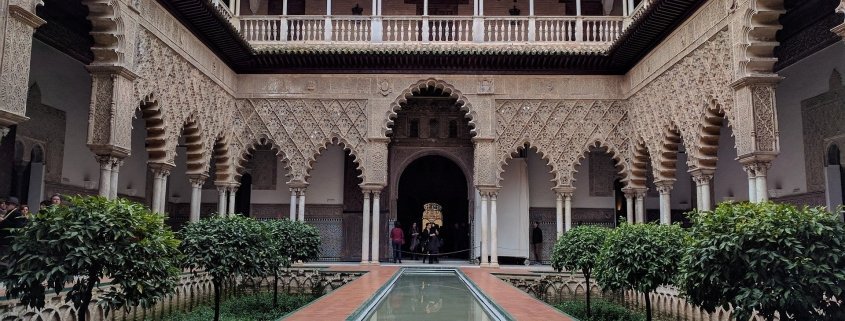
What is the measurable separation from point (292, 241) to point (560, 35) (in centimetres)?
742

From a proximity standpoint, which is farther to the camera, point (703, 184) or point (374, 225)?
point (374, 225)

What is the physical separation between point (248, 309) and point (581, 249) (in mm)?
5082

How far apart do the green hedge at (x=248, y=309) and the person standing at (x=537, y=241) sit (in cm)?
642

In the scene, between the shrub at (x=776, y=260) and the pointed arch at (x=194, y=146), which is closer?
the shrub at (x=776, y=260)

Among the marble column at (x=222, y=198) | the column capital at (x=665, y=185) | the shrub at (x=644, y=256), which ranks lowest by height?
the shrub at (x=644, y=256)

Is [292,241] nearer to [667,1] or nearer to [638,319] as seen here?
[638,319]

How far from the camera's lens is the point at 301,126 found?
14484 millimetres

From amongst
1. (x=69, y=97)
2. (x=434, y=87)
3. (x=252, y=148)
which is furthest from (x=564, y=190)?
(x=69, y=97)

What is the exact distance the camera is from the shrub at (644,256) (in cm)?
767

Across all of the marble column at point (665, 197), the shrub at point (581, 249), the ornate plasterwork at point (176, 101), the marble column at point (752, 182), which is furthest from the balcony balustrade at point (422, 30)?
the marble column at point (752, 182)

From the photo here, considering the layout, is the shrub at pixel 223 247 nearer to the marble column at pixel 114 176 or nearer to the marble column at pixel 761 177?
the marble column at pixel 114 176

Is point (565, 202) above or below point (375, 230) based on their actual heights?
above

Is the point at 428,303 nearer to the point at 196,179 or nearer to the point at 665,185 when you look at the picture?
the point at 665,185

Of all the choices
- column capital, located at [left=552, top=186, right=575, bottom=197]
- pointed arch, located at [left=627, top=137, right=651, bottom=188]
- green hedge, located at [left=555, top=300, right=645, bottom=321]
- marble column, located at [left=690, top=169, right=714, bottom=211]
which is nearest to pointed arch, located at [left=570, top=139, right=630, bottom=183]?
pointed arch, located at [left=627, top=137, right=651, bottom=188]
